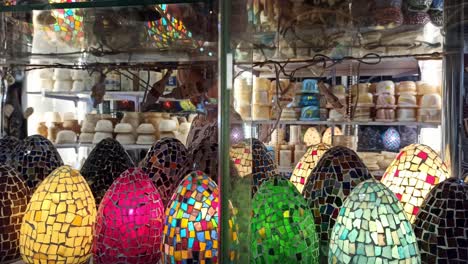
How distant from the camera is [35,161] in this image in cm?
85

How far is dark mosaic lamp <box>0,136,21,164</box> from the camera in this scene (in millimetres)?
893

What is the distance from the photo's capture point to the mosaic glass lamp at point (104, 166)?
821 millimetres

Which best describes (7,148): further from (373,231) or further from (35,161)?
(373,231)

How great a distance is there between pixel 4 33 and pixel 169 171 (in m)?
0.59

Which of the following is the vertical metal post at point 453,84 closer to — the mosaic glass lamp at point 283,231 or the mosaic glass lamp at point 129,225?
the mosaic glass lamp at point 283,231

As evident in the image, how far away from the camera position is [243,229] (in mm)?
535

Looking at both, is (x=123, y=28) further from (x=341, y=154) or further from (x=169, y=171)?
(x=341, y=154)

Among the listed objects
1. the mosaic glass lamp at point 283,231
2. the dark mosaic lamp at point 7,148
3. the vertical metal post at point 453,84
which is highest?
the vertical metal post at point 453,84

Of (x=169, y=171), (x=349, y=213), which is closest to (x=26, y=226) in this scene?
(x=169, y=171)

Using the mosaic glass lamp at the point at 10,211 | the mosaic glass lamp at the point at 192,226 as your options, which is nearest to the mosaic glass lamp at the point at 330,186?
the mosaic glass lamp at the point at 192,226

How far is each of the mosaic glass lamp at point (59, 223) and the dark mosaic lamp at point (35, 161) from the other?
0.57 feet

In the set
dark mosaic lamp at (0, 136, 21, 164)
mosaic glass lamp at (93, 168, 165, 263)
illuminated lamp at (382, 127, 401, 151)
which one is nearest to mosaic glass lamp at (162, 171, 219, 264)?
mosaic glass lamp at (93, 168, 165, 263)

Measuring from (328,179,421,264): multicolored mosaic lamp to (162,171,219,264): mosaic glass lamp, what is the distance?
0.53ft

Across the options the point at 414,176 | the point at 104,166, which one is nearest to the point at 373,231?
the point at 414,176
